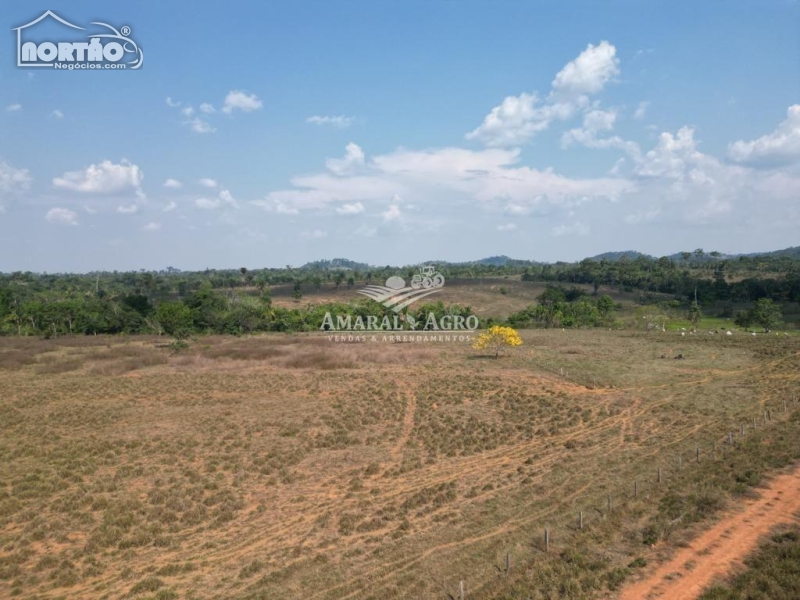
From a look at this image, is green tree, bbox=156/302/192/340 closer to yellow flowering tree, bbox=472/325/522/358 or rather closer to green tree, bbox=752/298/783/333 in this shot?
yellow flowering tree, bbox=472/325/522/358

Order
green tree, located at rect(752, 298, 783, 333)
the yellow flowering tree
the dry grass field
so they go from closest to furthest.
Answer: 1. the dry grass field
2. the yellow flowering tree
3. green tree, located at rect(752, 298, 783, 333)

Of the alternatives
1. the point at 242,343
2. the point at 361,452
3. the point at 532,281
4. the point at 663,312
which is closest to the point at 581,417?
the point at 361,452

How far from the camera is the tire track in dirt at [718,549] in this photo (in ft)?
40.4

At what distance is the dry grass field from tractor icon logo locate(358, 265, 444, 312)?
5055 cm

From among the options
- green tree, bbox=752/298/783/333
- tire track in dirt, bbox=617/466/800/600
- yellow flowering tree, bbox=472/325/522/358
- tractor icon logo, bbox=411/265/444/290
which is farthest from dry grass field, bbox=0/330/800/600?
tractor icon logo, bbox=411/265/444/290

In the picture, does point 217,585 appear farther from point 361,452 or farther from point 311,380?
point 311,380

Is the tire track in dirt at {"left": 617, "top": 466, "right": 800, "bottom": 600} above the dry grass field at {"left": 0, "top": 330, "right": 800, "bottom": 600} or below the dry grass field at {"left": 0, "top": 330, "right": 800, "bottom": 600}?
above

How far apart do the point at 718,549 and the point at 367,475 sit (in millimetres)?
14061

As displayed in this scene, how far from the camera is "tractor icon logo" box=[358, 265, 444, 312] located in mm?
95312

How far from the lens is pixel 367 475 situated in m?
22.0

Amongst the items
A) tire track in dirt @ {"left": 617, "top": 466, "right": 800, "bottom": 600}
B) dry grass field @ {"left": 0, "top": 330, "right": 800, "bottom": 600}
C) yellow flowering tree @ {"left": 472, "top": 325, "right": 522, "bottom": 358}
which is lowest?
dry grass field @ {"left": 0, "top": 330, "right": 800, "bottom": 600}
